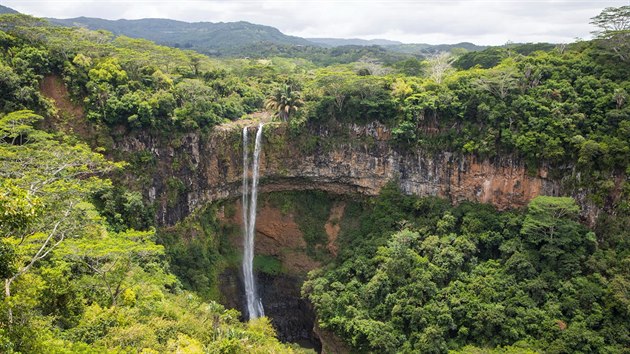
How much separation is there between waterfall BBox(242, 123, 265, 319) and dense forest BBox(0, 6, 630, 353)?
84.3 inches

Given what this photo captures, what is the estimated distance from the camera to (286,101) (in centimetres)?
3127

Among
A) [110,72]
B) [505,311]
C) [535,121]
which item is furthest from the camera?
[110,72]

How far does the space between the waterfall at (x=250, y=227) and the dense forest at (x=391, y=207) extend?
214 cm

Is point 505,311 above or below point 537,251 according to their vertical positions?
below

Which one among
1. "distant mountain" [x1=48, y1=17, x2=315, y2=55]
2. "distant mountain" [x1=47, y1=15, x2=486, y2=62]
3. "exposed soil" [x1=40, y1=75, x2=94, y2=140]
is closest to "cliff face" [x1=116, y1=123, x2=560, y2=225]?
"exposed soil" [x1=40, y1=75, x2=94, y2=140]

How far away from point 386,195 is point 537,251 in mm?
10459

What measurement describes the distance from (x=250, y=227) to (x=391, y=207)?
1033 cm

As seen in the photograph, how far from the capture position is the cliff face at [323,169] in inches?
1082

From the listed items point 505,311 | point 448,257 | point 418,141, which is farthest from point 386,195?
point 505,311

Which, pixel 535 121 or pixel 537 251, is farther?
pixel 535 121

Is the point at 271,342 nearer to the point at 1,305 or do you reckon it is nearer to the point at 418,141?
the point at 1,305

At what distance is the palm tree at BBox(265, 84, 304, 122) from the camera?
102 ft

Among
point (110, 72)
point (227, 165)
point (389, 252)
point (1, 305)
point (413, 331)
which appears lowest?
point (413, 331)

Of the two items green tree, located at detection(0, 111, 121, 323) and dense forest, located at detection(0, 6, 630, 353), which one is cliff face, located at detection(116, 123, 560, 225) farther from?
green tree, located at detection(0, 111, 121, 323)
